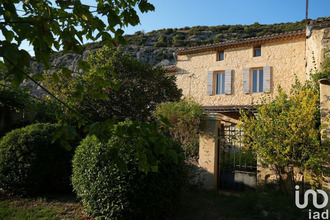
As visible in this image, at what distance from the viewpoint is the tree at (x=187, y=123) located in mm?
6516

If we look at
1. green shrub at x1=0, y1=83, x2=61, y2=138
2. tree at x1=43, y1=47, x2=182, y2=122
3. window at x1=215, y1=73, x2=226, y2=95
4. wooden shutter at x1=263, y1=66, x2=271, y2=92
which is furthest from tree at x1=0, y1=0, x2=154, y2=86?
window at x1=215, y1=73, x2=226, y2=95

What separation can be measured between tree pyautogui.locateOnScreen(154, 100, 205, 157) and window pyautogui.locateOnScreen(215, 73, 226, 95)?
312 inches

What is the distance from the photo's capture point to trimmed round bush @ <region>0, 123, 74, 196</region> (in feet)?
17.9

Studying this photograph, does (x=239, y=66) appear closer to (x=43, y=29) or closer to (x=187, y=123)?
(x=187, y=123)

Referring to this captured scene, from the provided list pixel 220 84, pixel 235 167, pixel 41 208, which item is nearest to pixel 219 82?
pixel 220 84

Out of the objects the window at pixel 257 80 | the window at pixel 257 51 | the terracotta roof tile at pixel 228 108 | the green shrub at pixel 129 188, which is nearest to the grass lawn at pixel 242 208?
the green shrub at pixel 129 188

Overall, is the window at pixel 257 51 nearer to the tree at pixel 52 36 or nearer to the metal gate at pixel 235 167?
the metal gate at pixel 235 167

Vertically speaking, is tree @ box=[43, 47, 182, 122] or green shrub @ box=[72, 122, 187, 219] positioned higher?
tree @ box=[43, 47, 182, 122]

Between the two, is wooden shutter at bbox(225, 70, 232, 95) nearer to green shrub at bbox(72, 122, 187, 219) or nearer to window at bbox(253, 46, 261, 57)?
window at bbox(253, 46, 261, 57)

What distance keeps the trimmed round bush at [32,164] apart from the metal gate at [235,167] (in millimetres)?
3640

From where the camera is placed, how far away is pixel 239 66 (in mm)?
14055

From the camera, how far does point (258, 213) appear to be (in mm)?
4520

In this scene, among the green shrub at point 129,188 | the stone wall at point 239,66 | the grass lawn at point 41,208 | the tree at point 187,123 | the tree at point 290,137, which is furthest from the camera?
the stone wall at point 239,66

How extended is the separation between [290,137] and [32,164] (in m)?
5.22
